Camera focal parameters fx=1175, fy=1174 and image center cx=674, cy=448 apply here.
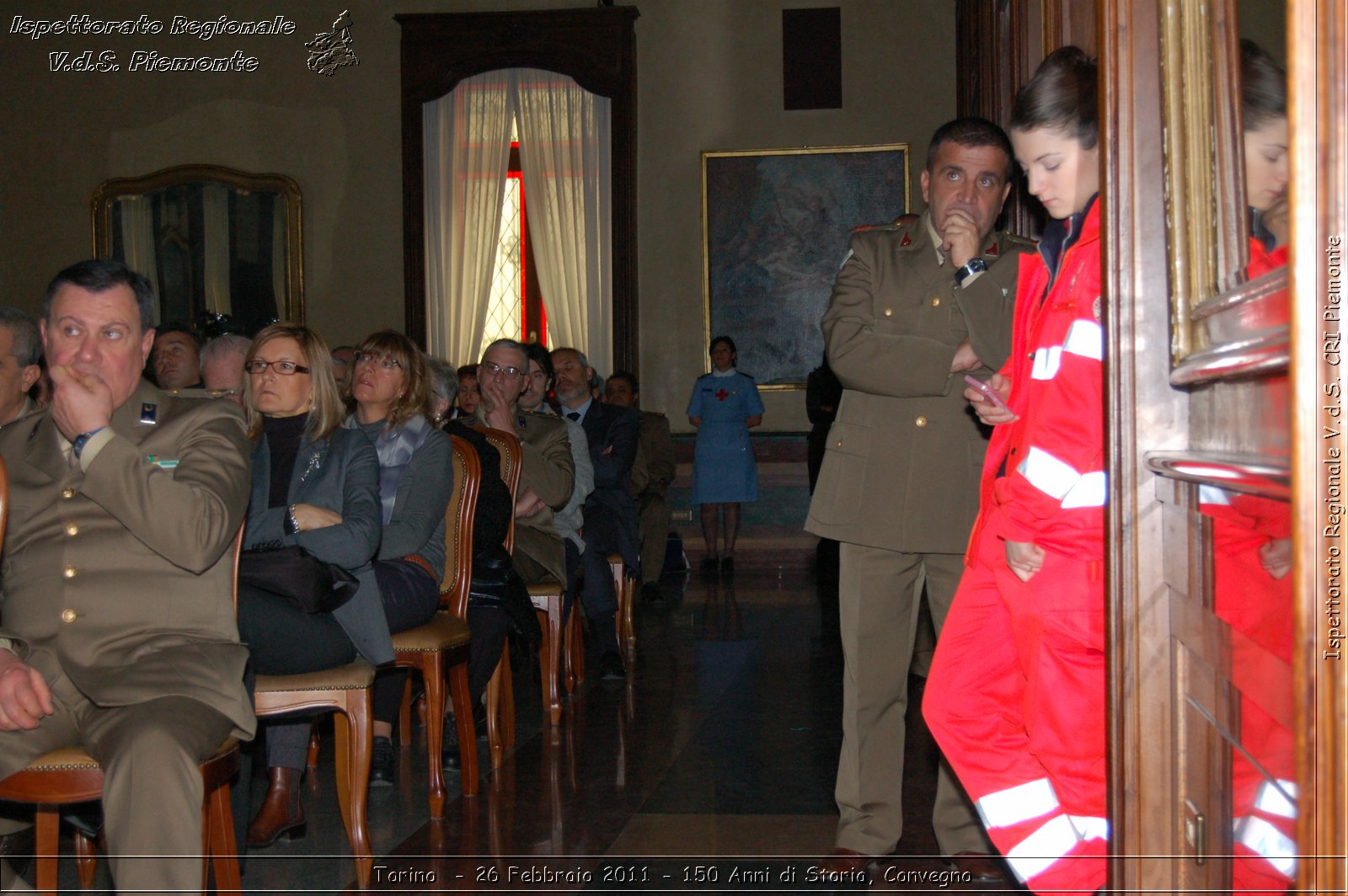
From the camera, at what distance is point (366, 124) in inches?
382

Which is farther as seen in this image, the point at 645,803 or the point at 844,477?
the point at 645,803

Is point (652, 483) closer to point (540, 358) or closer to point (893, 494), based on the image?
point (540, 358)

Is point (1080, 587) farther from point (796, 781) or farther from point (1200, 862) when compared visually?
point (796, 781)

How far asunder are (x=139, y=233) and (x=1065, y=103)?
9.61 metres

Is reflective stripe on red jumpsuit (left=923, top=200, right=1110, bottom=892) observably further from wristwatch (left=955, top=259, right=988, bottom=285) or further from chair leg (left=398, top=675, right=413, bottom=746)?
chair leg (left=398, top=675, right=413, bottom=746)

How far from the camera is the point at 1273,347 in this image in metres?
0.90

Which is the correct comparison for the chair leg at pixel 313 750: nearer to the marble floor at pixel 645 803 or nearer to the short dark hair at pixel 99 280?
the marble floor at pixel 645 803

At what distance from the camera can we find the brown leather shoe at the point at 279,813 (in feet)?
9.64

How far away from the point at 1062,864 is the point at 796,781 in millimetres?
1720

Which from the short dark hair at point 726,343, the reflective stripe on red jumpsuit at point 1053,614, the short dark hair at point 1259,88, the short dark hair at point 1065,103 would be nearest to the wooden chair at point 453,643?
the reflective stripe on red jumpsuit at point 1053,614

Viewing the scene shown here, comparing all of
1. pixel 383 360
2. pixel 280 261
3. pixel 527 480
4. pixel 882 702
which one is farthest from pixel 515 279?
pixel 882 702

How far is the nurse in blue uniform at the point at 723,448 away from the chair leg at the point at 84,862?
239 inches

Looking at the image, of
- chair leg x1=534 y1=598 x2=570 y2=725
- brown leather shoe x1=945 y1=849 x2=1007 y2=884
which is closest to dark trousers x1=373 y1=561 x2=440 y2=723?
chair leg x1=534 y1=598 x2=570 y2=725

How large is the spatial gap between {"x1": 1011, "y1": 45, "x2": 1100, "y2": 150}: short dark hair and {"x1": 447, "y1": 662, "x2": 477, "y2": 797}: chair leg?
2.25 metres
